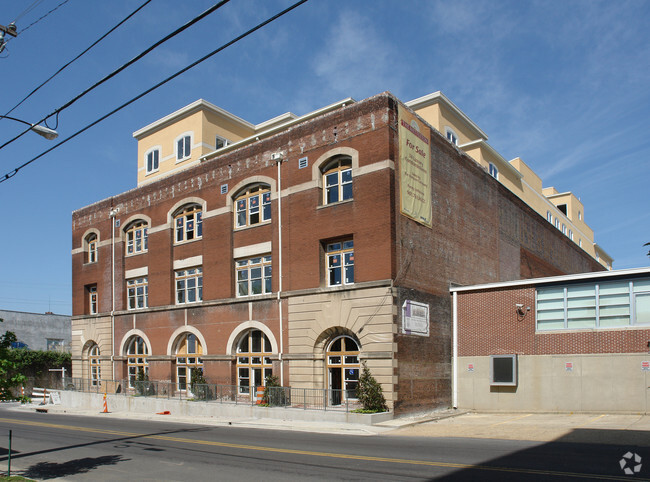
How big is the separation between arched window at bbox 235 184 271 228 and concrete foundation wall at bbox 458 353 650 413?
39.4ft

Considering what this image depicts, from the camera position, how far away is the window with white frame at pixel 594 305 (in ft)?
80.6

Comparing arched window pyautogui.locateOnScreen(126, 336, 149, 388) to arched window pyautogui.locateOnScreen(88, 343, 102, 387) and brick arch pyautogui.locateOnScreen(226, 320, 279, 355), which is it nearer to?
arched window pyautogui.locateOnScreen(88, 343, 102, 387)

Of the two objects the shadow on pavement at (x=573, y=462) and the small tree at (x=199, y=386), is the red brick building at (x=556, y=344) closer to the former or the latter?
the shadow on pavement at (x=573, y=462)

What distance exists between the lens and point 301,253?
27969 mm

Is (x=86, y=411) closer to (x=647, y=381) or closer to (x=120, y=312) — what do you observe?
(x=120, y=312)

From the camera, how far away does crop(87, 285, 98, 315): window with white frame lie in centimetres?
4267

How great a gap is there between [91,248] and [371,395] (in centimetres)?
2760

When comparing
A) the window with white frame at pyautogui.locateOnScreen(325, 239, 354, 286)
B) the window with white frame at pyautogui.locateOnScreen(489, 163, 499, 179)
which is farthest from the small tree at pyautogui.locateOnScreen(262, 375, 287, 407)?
A: the window with white frame at pyautogui.locateOnScreen(489, 163, 499, 179)

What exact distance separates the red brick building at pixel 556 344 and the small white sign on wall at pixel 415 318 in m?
3.08

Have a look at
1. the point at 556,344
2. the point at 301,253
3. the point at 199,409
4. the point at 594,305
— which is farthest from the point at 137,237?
the point at 594,305

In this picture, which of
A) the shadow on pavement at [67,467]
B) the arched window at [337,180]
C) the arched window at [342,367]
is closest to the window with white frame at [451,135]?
the arched window at [337,180]

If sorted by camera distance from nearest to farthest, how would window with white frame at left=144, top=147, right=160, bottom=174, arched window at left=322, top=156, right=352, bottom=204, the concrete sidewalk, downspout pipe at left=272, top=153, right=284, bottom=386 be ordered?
the concrete sidewalk < arched window at left=322, top=156, right=352, bottom=204 < downspout pipe at left=272, top=153, right=284, bottom=386 < window with white frame at left=144, top=147, right=160, bottom=174

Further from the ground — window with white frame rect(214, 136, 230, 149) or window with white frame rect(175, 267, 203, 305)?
window with white frame rect(214, 136, 230, 149)

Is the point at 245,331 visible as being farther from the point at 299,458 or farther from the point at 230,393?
the point at 299,458
